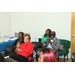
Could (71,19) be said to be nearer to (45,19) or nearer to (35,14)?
(45,19)

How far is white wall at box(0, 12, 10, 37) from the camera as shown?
4.97 m

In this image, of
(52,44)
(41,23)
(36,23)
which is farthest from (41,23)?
(52,44)

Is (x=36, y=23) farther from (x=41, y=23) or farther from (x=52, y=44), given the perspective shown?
(x=52, y=44)

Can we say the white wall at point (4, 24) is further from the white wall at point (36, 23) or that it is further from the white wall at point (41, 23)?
the white wall at point (41, 23)

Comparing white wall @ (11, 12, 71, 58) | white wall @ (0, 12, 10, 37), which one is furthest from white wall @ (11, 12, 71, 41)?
white wall @ (0, 12, 10, 37)

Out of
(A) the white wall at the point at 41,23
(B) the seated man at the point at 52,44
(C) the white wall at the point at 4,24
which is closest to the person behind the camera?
(B) the seated man at the point at 52,44

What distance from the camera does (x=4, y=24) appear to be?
517cm

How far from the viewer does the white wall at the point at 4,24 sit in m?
4.97

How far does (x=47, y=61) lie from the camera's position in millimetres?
1209

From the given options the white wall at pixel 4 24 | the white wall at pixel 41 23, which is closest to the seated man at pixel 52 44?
the white wall at pixel 41 23

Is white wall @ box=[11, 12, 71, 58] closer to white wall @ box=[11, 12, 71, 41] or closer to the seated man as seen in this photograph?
white wall @ box=[11, 12, 71, 41]
